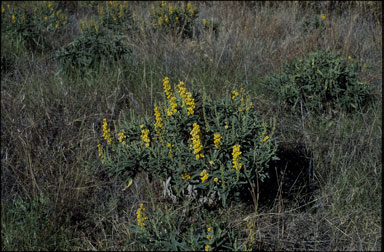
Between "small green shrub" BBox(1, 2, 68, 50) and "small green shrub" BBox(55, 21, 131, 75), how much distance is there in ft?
1.82

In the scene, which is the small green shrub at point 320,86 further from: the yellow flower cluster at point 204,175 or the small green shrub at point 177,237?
the small green shrub at point 177,237

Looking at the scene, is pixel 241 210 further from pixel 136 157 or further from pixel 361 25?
pixel 361 25

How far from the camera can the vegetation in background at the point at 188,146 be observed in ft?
6.77

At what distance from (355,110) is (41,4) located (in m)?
4.69

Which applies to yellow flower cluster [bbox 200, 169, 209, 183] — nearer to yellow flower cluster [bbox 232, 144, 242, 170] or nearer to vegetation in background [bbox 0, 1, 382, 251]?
vegetation in background [bbox 0, 1, 382, 251]

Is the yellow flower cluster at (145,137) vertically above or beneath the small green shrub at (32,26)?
beneath

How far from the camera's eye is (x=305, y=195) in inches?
96.5

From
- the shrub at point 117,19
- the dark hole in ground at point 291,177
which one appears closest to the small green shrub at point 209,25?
the shrub at point 117,19

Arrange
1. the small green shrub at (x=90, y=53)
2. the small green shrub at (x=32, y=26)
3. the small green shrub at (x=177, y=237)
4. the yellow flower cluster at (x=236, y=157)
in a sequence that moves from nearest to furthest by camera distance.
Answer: the small green shrub at (x=177, y=237) < the yellow flower cluster at (x=236, y=157) < the small green shrub at (x=90, y=53) < the small green shrub at (x=32, y=26)

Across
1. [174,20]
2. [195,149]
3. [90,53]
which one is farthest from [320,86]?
[174,20]

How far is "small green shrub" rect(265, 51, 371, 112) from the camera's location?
3.16m

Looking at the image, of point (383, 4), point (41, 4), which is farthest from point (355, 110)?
point (41, 4)

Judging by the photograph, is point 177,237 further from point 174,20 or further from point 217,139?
point 174,20

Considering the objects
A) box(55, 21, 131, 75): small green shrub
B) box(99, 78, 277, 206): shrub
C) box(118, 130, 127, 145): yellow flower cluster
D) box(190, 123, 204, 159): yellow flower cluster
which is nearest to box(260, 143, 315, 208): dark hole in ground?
box(99, 78, 277, 206): shrub
